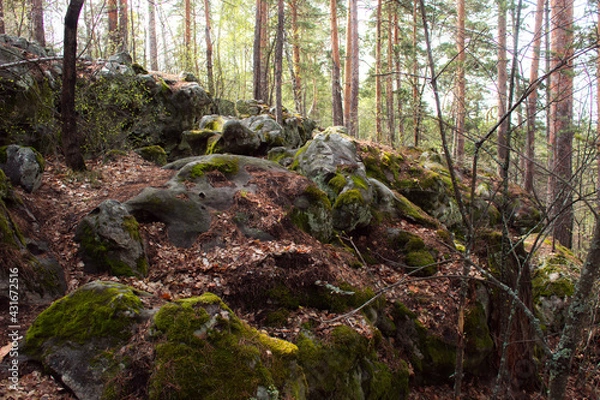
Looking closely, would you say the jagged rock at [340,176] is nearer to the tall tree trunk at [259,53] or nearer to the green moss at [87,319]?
the green moss at [87,319]

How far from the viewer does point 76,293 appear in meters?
3.20

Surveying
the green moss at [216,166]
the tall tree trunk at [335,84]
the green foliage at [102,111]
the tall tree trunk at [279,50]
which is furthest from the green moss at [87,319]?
the tall tree trunk at [335,84]

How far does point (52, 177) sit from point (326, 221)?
484 centimetres

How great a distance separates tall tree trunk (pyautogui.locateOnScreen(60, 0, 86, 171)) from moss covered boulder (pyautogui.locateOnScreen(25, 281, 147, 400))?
4293 millimetres

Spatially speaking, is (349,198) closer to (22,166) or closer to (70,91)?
(70,91)

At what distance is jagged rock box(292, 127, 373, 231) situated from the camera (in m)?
7.08

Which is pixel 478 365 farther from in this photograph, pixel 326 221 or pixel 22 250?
pixel 22 250

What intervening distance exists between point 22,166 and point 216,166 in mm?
3041

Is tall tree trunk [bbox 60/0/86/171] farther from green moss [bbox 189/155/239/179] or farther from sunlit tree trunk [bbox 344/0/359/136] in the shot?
sunlit tree trunk [bbox 344/0/359/136]

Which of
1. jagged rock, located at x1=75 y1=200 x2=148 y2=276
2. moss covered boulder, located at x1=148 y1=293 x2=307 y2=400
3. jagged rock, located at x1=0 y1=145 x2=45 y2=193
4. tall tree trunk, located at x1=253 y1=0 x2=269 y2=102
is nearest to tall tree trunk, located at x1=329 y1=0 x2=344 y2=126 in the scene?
tall tree trunk, located at x1=253 y1=0 x2=269 y2=102

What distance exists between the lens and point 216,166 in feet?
23.1

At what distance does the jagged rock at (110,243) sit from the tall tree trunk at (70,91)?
2.50m

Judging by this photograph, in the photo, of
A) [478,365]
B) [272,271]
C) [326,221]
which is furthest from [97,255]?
[478,365]

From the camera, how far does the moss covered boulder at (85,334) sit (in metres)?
2.59
